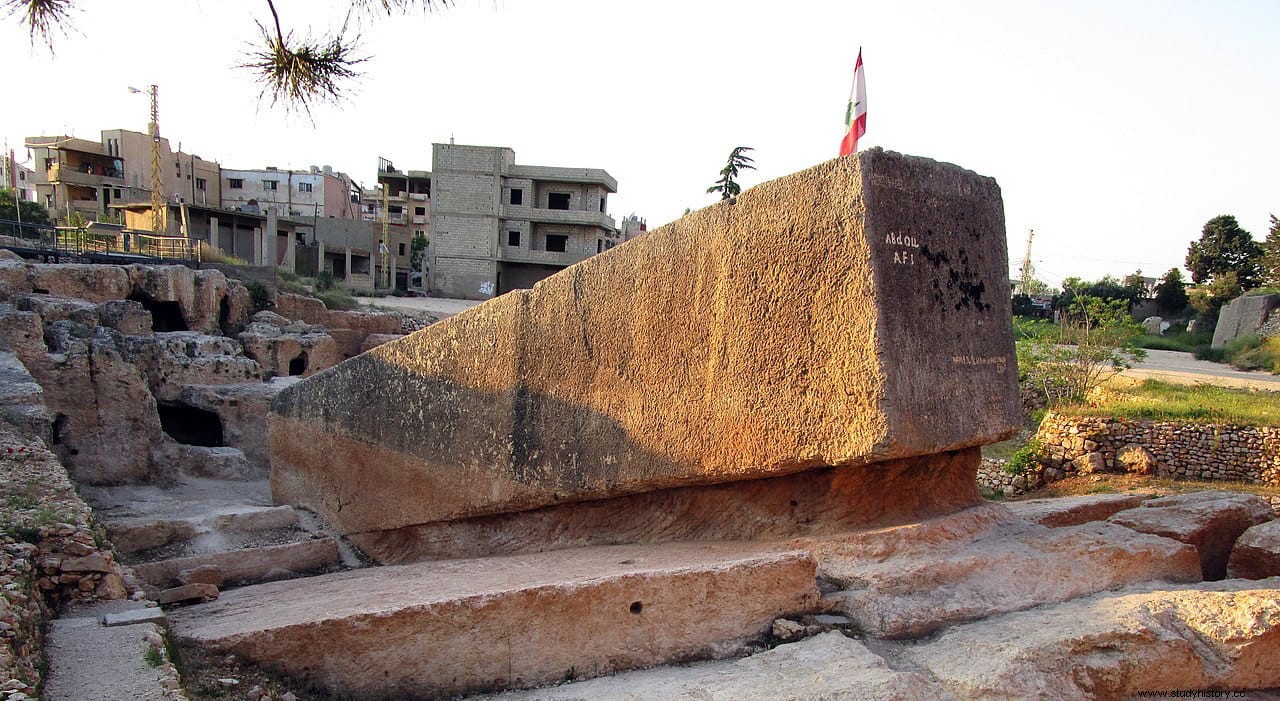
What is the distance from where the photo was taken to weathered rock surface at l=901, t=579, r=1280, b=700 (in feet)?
7.23

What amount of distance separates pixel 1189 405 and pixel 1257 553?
7318mm

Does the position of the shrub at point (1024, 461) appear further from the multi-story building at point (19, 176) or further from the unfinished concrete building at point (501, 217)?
the multi-story building at point (19, 176)

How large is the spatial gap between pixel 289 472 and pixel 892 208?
4894 millimetres

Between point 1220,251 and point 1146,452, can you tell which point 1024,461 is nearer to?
point 1146,452

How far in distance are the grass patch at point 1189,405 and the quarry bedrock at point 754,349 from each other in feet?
23.7

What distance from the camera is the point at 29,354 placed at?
6.54 meters

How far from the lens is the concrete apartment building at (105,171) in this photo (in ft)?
116

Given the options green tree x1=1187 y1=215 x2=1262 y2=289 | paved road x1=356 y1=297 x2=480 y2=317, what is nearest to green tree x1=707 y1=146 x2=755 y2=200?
paved road x1=356 y1=297 x2=480 y2=317

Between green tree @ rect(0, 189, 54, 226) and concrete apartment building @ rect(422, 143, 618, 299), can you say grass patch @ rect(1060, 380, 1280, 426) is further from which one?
green tree @ rect(0, 189, 54, 226)

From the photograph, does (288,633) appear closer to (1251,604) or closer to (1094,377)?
(1251,604)

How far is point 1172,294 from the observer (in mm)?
30688

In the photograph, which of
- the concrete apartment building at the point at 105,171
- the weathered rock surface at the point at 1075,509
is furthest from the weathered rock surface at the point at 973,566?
the concrete apartment building at the point at 105,171

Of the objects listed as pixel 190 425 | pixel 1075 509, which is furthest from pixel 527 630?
pixel 190 425

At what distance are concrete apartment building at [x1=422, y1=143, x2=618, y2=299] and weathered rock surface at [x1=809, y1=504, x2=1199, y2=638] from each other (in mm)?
27997
